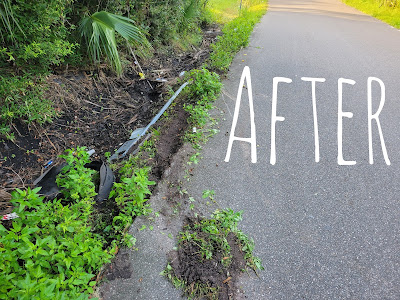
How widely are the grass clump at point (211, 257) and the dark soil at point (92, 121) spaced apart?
0.77m

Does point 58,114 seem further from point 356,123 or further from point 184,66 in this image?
point 356,123

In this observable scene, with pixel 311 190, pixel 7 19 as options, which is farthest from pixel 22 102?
pixel 311 190

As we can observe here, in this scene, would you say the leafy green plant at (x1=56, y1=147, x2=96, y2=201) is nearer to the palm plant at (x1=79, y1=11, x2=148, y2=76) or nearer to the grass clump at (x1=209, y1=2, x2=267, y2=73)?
the palm plant at (x1=79, y1=11, x2=148, y2=76)

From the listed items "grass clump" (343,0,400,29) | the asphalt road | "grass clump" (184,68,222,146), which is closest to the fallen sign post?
"grass clump" (184,68,222,146)

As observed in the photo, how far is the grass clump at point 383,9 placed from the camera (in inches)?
473

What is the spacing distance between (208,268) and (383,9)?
16196 mm

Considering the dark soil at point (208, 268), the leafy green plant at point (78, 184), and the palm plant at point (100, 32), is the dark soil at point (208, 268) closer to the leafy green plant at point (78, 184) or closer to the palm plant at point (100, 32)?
the leafy green plant at point (78, 184)

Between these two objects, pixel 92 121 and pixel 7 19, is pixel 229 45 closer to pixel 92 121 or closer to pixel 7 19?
pixel 92 121

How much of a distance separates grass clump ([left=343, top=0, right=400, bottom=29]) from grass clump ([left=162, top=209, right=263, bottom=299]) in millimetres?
11537

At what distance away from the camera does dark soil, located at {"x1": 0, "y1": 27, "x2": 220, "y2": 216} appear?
3.37 m

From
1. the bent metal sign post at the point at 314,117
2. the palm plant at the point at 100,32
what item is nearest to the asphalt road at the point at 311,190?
the bent metal sign post at the point at 314,117

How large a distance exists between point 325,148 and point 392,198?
3.07 feet

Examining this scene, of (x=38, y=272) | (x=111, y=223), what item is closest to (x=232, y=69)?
(x=111, y=223)

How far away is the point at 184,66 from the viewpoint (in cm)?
686
